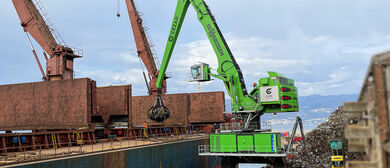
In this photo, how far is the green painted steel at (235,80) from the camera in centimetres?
2083

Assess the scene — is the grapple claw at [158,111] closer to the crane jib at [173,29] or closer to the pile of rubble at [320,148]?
the crane jib at [173,29]

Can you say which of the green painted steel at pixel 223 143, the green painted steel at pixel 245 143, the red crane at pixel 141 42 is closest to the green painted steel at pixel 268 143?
the green painted steel at pixel 245 143

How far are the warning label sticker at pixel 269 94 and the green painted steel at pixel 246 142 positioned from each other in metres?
2.40

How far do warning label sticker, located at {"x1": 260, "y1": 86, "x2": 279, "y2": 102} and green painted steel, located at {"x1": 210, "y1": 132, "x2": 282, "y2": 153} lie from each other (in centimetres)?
240

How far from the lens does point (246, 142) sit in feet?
66.2

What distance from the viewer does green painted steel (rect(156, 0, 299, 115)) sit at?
20828 mm

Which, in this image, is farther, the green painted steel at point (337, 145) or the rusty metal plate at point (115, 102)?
the rusty metal plate at point (115, 102)

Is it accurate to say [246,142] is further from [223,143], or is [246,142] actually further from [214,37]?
[214,37]

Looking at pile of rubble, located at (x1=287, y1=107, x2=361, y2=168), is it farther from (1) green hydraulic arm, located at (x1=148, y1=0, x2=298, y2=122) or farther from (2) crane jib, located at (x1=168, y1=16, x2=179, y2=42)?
(2) crane jib, located at (x1=168, y1=16, x2=179, y2=42)

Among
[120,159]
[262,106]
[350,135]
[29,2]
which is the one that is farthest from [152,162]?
[29,2]

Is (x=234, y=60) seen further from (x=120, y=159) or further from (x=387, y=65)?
(x=387, y=65)

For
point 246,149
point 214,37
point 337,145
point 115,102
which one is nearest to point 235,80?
point 214,37

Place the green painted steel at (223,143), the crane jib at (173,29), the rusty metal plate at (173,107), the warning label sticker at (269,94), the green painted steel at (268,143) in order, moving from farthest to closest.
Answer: the rusty metal plate at (173,107), the crane jib at (173,29), the warning label sticker at (269,94), the green painted steel at (223,143), the green painted steel at (268,143)

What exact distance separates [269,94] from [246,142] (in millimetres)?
3601
